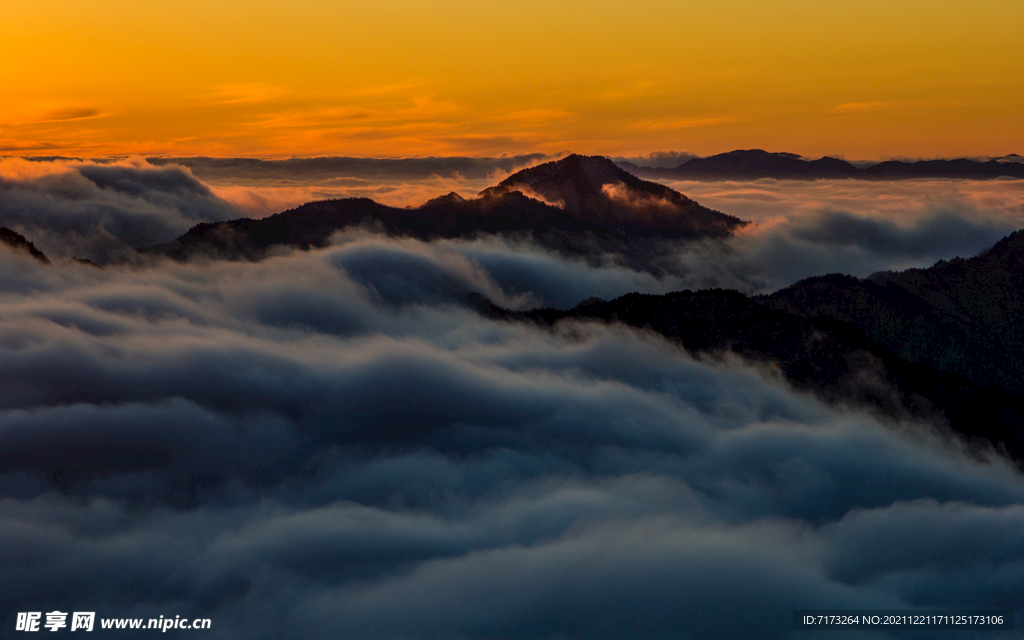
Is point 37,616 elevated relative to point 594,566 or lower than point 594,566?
lower

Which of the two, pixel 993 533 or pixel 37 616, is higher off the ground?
pixel 993 533

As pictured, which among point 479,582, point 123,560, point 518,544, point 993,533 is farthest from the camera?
point 993,533

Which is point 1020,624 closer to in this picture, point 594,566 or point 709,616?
point 709,616

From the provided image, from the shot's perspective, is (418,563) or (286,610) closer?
(286,610)

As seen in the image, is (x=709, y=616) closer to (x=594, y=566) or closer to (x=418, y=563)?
(x=594, y=566)

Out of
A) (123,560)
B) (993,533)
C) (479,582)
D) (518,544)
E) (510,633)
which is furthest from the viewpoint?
(993,533)

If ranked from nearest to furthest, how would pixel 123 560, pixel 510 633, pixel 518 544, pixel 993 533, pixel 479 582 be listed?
pixel 510 633 < pixel 479 582 < pixel 123 560 < pixel 518 544 < pixel 993 533

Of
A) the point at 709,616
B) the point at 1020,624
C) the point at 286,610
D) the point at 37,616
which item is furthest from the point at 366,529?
the point at 1020,624

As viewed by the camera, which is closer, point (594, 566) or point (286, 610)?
point (286, 610)

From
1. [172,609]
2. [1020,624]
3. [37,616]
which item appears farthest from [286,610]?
[1020,624]
